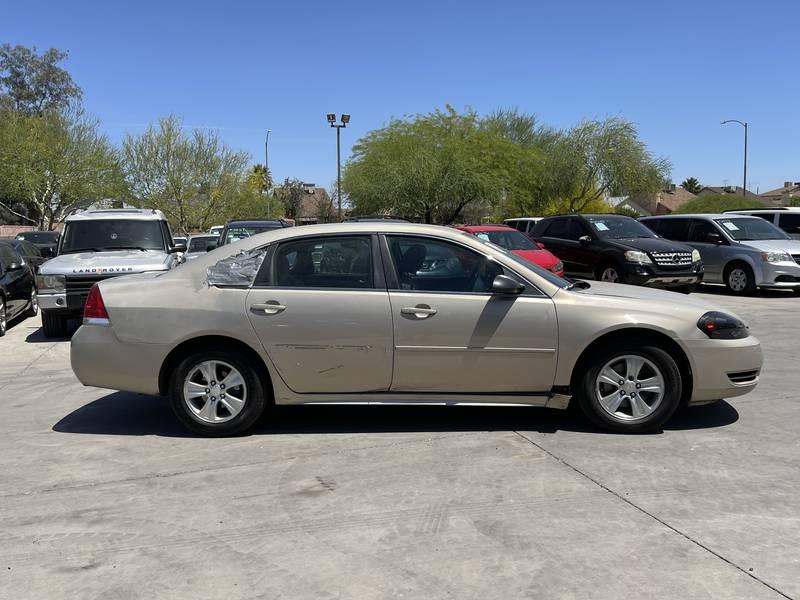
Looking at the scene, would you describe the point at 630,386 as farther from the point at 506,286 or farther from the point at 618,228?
the point at 618,228

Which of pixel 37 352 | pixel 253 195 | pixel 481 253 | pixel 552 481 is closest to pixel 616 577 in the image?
pixel 552 481

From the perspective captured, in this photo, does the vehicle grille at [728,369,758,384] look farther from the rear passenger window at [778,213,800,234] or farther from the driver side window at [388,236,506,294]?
the rear passenger window at [778,213,800,234]

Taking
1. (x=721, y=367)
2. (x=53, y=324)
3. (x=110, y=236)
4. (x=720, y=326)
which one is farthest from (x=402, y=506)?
(x=110, y=236)

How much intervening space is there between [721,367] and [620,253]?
8980 mm

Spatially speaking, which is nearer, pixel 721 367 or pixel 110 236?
pixel 721 367

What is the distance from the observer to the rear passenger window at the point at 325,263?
17.5 feet

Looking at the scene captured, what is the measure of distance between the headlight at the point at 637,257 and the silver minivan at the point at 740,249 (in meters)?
2.85

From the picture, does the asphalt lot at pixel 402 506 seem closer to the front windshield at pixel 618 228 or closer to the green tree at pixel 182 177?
the front windshield at pixel 618 228

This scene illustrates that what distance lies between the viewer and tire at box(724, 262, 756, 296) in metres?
15.0

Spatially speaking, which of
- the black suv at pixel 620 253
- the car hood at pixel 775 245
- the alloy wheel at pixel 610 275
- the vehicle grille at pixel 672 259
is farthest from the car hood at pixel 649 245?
the car hood at pixel 775 245

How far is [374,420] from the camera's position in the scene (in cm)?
579

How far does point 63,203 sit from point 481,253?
3801 centimetres

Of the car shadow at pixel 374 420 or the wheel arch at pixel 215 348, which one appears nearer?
the wheel arch at pixel 215 348

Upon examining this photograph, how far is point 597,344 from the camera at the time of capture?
526cm
